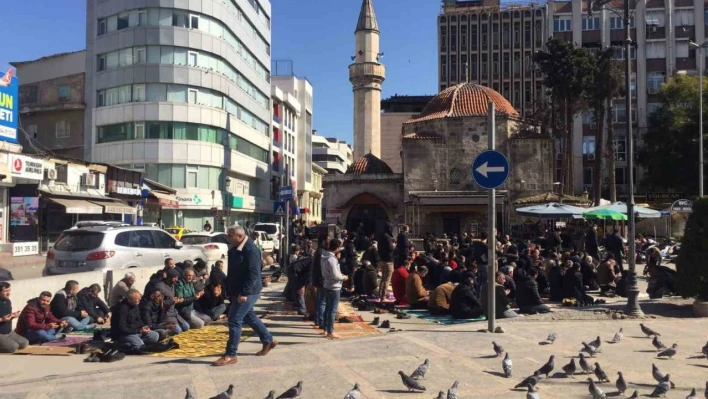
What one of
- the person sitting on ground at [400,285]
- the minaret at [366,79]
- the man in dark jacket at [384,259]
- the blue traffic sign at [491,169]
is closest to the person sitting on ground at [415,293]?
the person sitting on ground at [400,285]

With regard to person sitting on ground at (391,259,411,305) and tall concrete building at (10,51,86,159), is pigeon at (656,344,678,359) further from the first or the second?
tall concrete building at (10,51,86,159)

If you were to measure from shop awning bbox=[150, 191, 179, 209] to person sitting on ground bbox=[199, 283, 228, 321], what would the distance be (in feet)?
70.8

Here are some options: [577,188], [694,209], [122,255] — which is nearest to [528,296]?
[694,209]

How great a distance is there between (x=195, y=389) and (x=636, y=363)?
5.34 meters

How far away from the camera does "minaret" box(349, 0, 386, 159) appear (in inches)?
2041

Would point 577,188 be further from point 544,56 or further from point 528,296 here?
point 528,296

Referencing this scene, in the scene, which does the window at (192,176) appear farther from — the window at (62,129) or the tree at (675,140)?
the tree at (675,140)

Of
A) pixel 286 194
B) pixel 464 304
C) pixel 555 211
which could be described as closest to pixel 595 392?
pixel 464 304

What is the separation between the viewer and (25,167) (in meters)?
22.6

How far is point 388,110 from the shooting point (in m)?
83.1

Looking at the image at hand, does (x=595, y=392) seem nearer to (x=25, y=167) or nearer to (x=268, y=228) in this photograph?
(x=25, y=167)

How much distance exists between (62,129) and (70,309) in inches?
1309

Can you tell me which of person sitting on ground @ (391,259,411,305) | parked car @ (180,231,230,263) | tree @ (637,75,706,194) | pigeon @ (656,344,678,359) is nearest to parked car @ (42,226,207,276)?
parked car @ (180,231,230,263)

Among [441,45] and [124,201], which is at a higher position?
[441,45]
